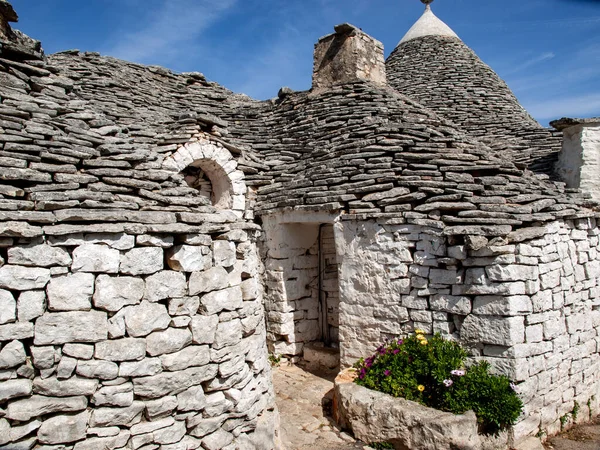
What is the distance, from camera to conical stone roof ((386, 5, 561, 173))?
8742mm

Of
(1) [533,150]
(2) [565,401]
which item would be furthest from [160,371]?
(1) [533,150]

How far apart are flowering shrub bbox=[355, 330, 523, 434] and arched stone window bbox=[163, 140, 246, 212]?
342cm

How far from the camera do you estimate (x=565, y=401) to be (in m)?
5.49

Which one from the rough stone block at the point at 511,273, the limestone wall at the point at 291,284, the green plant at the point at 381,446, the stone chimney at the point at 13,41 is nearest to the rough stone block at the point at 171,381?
the green plant at the point at 381,446

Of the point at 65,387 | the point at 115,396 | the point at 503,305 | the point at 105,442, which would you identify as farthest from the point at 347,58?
the point at 105,442

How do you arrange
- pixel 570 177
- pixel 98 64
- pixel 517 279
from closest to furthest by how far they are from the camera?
pixel 517 279 < pixel 570 177 < pixel 98 64

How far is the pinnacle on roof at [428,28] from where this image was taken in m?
12.0

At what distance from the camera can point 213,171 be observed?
7.39 meters

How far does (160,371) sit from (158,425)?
1.36ft

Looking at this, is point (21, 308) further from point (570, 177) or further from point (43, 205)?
point (570, 177)

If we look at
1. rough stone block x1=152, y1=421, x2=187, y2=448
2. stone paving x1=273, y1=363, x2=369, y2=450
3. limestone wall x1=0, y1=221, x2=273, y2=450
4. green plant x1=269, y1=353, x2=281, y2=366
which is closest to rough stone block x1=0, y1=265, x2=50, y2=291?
limestone wall x1=0, y1=221, x2=273, y2=450

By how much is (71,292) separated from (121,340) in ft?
1.67

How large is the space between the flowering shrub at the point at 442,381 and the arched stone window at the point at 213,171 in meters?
3.42

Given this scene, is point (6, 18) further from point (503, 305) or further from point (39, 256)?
point (503, 305)
